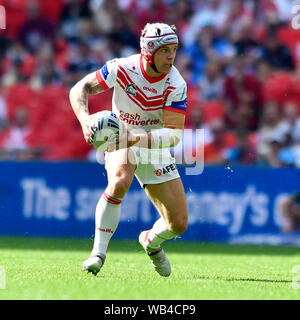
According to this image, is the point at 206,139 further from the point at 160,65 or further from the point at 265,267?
the point at 160,65

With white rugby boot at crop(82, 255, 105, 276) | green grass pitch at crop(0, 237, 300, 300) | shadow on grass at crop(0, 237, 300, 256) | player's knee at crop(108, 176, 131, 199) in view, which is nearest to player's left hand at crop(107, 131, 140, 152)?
player's knee at crop(108, 176, 131, 199)

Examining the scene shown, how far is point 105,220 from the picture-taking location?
6.91 meters

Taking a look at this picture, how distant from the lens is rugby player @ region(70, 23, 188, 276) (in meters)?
6.88

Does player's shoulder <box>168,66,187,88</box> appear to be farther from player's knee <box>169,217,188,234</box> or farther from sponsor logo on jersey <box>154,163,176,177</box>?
player's knee <box>169,217,188,234</box>

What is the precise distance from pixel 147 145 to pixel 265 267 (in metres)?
2.47

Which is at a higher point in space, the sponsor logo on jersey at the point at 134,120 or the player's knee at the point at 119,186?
the sponsor logo on jersey at the point at 134,120

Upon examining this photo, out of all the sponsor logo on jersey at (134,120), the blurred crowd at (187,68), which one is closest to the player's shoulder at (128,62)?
the sponsor logo on jersey at (134,120)

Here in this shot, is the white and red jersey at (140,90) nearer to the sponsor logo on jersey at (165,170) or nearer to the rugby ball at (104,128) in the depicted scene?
the sponsor logo on jersey at (165,170)

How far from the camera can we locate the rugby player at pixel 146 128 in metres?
6.88

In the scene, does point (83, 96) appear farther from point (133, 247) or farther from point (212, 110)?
point (212, 110)

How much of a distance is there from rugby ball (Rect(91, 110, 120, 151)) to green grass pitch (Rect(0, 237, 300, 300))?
1200 millimetres

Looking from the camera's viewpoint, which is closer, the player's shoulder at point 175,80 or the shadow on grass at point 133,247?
the player's shoulder at point 175,80

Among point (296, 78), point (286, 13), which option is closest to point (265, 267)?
point (296, 78)

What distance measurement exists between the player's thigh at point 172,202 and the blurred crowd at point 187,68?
4850 mm
